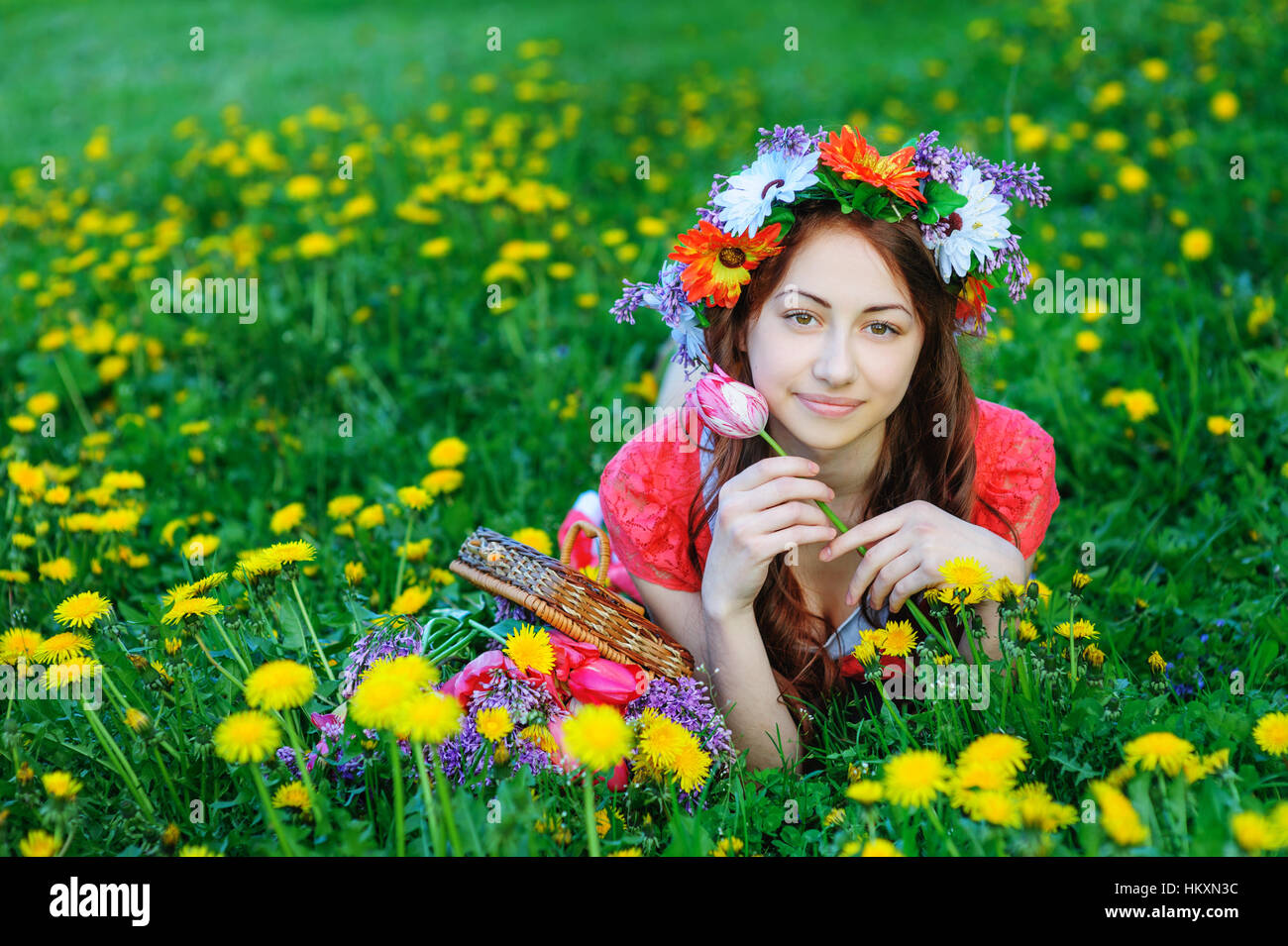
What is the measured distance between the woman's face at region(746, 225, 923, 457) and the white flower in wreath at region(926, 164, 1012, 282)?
97mm

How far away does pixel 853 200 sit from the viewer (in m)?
1.82

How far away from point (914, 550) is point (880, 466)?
0.32 m

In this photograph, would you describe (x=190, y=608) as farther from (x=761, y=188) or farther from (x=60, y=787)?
(x=761, y=188)

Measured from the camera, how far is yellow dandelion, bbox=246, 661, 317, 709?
139 cm

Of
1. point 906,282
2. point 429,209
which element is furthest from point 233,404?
point 906,282

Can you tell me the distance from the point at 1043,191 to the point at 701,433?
77 cm

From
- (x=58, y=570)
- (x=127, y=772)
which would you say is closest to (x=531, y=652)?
(x=127, y=772)

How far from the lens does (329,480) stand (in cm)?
320

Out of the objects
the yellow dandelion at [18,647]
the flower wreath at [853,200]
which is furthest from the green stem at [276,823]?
the flower wreath at [853,200]

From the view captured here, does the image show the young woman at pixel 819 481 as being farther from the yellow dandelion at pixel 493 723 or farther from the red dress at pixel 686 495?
the yellow dandelion at pixel 493 723

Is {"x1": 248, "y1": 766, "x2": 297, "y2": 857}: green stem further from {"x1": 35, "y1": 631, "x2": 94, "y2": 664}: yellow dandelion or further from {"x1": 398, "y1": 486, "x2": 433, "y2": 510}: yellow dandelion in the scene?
{"x1": 398, "y1": 486, "x2": 433, "y2": 510}: yellow dandelion

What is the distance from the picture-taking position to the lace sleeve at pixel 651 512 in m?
2.15

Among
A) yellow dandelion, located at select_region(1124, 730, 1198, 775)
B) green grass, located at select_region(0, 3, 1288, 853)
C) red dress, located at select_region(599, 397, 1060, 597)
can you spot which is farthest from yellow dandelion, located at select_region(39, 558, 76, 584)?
yellow dandelion, located at select_region(1124, 730, 1198, 775)

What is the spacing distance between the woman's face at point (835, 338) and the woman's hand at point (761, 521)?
9 cm
